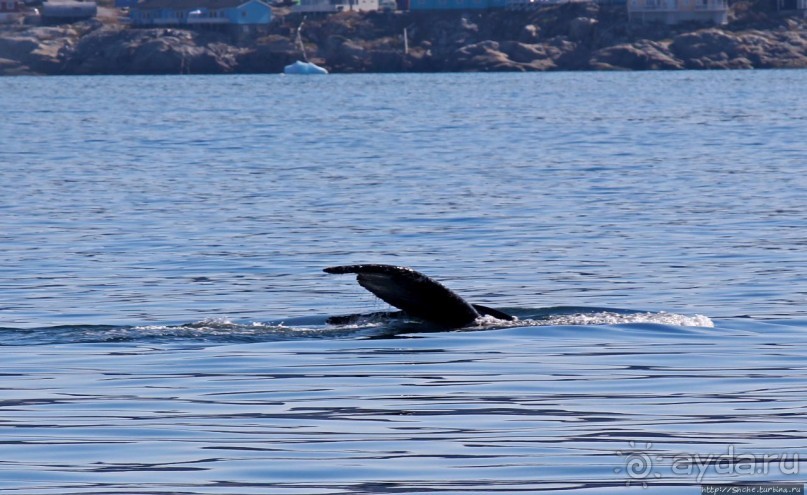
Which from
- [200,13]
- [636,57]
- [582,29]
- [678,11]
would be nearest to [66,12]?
[200,13]

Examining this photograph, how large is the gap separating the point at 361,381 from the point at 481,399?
3.75ft

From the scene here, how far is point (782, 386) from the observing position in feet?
38.9

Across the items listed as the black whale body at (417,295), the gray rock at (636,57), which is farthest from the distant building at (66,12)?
the black whale body at (417,295)

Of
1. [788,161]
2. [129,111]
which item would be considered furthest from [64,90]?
[788,161]

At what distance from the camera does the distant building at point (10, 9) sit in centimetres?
16888

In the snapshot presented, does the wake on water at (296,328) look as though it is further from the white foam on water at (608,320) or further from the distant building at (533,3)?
the distant building at (533,3)

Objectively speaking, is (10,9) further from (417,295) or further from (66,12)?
(417,295)

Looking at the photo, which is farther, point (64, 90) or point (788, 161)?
point (64, 90)

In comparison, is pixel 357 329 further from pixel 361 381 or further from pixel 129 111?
pixel 129 111

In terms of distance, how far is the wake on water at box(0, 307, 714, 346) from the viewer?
47.7 feet

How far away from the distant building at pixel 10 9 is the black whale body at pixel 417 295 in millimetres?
160915

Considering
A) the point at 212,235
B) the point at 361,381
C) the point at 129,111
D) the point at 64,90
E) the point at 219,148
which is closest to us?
the point at 361,381

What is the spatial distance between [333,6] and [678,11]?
35.5 meters

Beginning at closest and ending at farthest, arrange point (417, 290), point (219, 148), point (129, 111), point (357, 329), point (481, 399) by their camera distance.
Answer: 1. point (481, 399)
2. point (417, 290)
3. point (357, 329)
4. point (219, 148)
5. point (129, 111)
